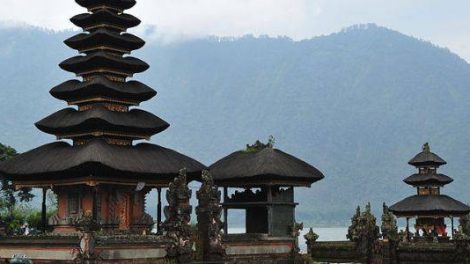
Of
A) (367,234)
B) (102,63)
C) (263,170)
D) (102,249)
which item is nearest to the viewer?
(102,249)

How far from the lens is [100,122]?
3581 centimetres

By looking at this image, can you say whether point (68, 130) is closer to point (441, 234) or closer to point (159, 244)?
point (159, 244)

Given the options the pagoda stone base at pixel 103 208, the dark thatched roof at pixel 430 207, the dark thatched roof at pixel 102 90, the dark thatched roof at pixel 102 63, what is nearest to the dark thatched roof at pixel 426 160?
the dark thatched roof at pixel 430 207

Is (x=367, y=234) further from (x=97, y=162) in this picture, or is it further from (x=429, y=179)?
(x=97, y=162)

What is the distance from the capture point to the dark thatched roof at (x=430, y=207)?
52.2 m

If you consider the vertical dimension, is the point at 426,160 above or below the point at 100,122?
below

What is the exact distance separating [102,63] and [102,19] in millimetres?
2939

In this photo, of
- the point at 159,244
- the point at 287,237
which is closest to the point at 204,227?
the point at 159,244

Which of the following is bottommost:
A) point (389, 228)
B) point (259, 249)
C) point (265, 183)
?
point (259, 249)

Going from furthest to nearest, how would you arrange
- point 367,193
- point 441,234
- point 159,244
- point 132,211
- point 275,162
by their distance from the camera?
point 367,193, point 441,234, point 275,162, point 132,211, point 159,244

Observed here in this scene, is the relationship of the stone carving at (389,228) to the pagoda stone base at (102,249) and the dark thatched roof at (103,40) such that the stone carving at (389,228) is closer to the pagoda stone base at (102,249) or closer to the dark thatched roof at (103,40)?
the pagoda stone base at (102,249)

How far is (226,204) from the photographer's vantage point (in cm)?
4191

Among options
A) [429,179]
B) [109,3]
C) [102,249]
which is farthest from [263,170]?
[429,179]

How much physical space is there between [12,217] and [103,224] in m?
22.7
